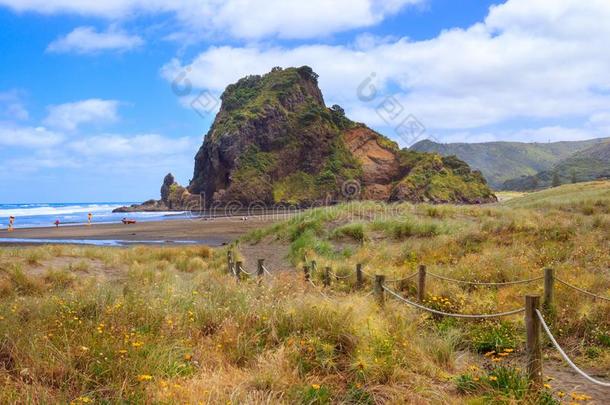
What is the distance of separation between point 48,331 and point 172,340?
144cm

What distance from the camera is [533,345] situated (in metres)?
5.10

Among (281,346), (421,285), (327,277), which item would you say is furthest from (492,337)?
(327,277)

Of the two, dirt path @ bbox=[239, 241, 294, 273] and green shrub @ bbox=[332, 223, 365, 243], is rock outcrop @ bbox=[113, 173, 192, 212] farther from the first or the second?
green shrub @ bbox=[332, 223, 365, 243]

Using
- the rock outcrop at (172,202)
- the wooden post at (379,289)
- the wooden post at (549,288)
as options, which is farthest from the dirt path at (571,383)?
the rock outcrop at (172,202)

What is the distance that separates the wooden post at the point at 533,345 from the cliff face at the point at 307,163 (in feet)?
288

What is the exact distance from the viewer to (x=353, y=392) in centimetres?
489

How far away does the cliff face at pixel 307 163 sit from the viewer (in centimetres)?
9831

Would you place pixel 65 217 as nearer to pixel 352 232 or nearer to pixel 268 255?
pixel 268 255

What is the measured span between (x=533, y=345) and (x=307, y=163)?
103347 mm

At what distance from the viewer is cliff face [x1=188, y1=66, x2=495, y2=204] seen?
98.3 metres

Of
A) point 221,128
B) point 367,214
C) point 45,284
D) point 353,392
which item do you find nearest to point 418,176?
point 221,128

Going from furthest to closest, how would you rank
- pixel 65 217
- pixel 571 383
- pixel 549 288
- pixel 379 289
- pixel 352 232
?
pixel 65 217, pixel 352 232, pixel 379 289, pixel 549 288, pixel 571 383

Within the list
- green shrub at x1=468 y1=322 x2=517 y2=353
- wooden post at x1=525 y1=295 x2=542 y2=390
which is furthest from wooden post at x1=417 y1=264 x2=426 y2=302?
wooden post at x1=525 y1=295 x2=542 y2=390

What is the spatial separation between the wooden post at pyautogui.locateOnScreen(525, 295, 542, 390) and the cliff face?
87.8 meters
